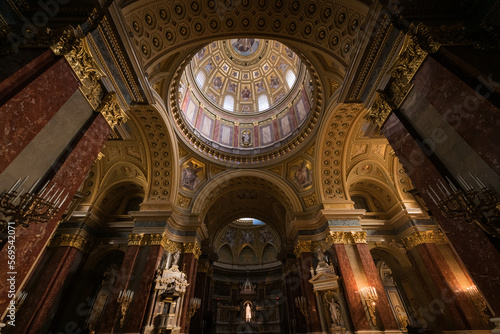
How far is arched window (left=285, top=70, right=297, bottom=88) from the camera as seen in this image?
17.9 m

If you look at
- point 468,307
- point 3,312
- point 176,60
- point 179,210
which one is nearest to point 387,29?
point 176,60

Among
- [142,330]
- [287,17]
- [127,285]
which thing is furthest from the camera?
[127,285]

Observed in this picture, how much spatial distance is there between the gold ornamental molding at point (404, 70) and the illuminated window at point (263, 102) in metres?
13.8

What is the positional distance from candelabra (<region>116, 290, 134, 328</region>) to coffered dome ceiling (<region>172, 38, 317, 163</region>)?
29.8ft

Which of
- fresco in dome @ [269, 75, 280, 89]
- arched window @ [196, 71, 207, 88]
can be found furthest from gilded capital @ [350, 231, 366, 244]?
arched window @ [196, 71, 207, 88]

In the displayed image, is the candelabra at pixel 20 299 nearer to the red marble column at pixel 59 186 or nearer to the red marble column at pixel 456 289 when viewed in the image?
the red marble column at pixel 59 186

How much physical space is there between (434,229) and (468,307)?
12.9ft

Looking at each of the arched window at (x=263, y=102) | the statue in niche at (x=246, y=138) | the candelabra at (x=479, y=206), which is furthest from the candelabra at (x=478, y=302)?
the arched window at (x=263, y=102)

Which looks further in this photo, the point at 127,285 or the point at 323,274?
the point at 323,274

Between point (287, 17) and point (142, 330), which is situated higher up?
point (287, 17)

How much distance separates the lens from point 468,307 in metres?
9.32

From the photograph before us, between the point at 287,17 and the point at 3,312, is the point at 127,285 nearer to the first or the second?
the point at 3,312

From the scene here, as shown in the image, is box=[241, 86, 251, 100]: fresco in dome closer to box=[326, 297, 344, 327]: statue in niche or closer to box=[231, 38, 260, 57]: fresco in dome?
box=[231, 38, 260, 57]: fresco in dome

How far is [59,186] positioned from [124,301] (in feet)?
24.3
